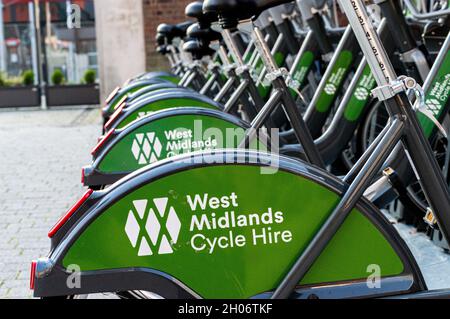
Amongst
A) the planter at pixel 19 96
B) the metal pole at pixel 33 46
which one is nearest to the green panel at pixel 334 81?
the planter at pixel 19 96

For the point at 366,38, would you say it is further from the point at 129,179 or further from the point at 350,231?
the point at 129,179

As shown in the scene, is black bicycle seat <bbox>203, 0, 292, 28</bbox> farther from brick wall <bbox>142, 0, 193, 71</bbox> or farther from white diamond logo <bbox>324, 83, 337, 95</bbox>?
brick wall <bbox>142, 0, 193, 71</bbox>

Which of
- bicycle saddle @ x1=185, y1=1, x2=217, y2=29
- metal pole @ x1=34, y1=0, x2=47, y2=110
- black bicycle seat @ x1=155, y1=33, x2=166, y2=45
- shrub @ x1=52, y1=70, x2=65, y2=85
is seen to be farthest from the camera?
shrub @ x1=52, y1=70, x2=65, y2=85

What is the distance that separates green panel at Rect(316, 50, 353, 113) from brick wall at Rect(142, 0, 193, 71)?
22.7 ft

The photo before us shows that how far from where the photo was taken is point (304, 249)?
212 centimetres

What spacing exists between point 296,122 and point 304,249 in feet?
5.07

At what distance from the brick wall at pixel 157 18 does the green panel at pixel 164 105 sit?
7157 mm

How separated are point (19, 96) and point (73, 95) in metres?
1.04

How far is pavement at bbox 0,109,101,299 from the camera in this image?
13.3ft

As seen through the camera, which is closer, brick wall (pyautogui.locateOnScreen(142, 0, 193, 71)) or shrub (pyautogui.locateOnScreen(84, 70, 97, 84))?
brick wall (pyautogui.locateOnScreen(142, 0, 193, 71))

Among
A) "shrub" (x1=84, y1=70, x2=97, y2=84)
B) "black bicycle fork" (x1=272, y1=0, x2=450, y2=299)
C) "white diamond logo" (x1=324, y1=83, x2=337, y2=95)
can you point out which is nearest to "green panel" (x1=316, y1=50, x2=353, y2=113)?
"white diamond logo" (x1=324, y1=83, x2=337, y2=95)

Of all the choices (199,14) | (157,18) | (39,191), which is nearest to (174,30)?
(39,191)

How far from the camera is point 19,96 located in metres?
15.2

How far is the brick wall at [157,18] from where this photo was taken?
1147 centimetres
